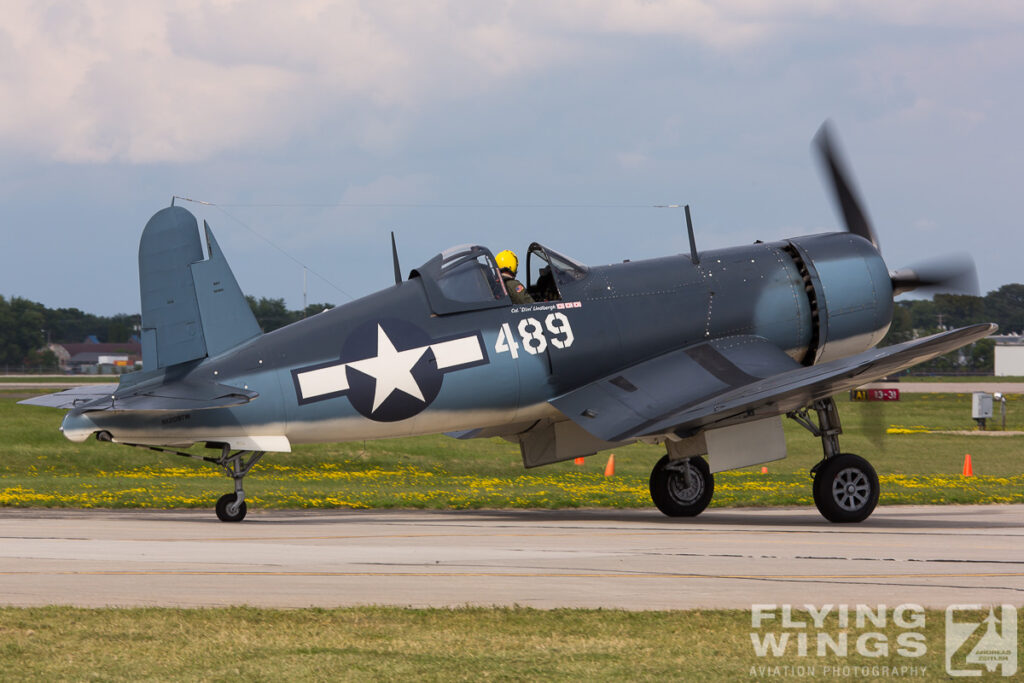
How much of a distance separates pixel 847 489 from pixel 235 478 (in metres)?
7.56

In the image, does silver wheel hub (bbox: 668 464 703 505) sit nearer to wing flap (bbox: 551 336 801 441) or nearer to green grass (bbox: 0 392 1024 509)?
wing flap (bbox: 551 336 801 441)

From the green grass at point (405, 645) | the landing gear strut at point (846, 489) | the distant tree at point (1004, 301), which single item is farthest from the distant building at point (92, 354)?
the green grass at point (405, 645)

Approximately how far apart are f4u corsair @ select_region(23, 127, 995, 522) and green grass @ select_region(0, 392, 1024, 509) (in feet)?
5.50

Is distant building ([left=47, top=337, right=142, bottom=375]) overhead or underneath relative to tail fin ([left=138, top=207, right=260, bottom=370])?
overhead

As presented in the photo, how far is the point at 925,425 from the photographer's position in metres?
47.7

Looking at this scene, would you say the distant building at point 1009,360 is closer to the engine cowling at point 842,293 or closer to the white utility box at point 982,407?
the white utility box at point 982,407

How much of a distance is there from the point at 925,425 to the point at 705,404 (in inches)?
1391

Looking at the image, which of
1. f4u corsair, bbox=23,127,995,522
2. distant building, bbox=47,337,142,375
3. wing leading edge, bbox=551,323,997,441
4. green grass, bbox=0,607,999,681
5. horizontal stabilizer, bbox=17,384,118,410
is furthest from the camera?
distant building, bbox=47,337,142,375

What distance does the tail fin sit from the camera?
15.0 metres

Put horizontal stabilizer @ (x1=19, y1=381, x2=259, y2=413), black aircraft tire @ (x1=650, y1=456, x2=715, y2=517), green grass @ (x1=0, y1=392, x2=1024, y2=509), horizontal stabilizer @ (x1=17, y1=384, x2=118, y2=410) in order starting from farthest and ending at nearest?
green grass @ (x1=0, y1=392, x2=1024, y2=509), black aircraft tire @ (x1=650, y1=456, x2=715, y2=517), horizontal stabilizer @ (x1=17, y1=384, x2=118, y2=410), horizontal stabilizer @ (x1=19, y1=381, x2=259, y2=413)

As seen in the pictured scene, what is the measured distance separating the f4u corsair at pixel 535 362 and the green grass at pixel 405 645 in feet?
20.1

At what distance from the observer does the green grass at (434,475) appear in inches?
762

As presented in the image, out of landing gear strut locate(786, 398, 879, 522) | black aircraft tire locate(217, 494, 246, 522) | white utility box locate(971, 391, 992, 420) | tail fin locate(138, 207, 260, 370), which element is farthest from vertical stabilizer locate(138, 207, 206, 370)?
white utility box locate(971, 391, 992, 420)

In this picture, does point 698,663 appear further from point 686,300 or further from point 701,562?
point 686,300
